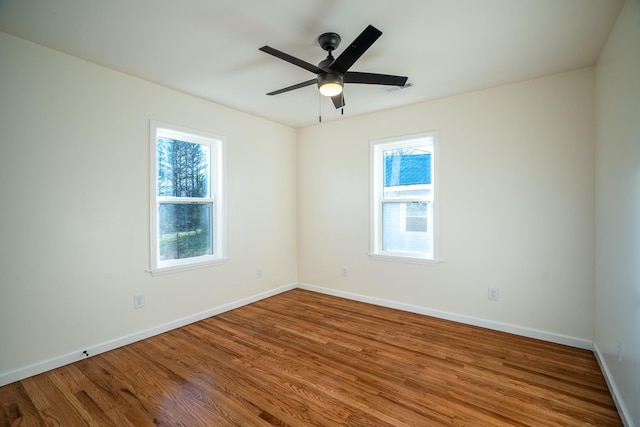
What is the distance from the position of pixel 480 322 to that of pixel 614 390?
129 centimetres

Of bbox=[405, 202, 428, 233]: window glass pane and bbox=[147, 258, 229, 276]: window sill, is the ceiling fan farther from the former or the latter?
bbox=[147, 258, 229, 276]: window sill

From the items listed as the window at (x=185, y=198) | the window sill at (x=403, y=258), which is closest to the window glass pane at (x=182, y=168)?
the window at (x=185, y=198)

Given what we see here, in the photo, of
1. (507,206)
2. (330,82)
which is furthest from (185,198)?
(507,206)

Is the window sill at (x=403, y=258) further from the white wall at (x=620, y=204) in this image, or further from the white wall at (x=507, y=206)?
the white wall at (x=620, y=204)

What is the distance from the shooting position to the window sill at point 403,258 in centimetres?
358

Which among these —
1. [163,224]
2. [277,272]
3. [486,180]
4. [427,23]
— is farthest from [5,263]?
[486,180]

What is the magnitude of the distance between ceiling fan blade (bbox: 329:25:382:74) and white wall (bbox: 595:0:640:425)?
56.8 inches

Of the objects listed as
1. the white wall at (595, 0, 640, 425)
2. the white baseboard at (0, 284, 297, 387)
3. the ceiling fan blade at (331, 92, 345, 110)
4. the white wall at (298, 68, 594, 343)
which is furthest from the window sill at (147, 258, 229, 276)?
the white wall at (595, 0, 640, 425)

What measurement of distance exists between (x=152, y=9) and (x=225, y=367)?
264 cm

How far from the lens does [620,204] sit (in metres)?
1.95

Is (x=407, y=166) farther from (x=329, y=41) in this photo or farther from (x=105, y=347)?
(x=105, y=347)

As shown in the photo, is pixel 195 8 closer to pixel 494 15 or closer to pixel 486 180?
pixel 494 15

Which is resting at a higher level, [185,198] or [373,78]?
[373,78]

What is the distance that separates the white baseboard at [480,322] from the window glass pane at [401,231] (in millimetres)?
705
